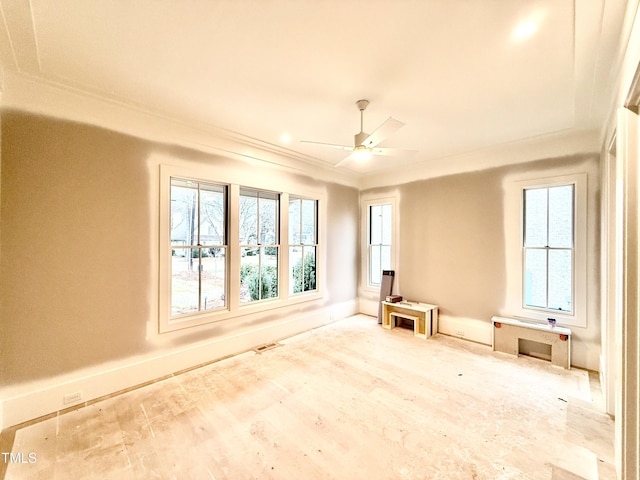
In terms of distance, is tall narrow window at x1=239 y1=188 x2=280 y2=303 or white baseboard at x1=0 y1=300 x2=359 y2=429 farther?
tall narrow window at x1=239 y1=188 x2=280 y2=303

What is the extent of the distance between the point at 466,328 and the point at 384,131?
3395 mm

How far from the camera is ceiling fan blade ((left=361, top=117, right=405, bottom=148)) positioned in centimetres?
221

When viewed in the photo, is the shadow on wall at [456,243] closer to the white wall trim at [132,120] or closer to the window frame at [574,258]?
the window frame at [574,258]

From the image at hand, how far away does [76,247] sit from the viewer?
245 cm

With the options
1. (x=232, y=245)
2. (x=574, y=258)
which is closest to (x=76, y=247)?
(x=232, y=245)

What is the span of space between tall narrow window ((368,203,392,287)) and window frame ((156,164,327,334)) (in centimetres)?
119

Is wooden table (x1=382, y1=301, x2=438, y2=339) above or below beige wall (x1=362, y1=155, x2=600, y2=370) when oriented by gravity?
below

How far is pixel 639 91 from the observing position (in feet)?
4.84

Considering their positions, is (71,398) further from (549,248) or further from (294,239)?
(549,248)

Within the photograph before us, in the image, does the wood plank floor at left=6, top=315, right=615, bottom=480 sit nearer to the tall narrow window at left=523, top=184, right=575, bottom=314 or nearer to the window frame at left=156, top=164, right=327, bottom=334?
the window frame at left=156, top=164, right=327, bottom=334

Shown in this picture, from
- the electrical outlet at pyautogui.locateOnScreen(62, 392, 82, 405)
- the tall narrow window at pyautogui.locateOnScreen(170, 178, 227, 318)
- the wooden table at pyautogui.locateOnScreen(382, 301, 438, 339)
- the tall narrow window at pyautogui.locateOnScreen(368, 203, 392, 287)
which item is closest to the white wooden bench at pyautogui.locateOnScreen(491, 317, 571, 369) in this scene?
the wooden table at pyautogui.locateOnScreen(382, 301, 438, 339)

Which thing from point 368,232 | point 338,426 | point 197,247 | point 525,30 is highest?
point 525,30

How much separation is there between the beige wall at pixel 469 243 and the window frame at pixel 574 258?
6 centimetres

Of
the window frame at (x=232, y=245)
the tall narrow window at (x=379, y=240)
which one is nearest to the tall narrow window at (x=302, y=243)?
the window frame at (x=232, y=245)
